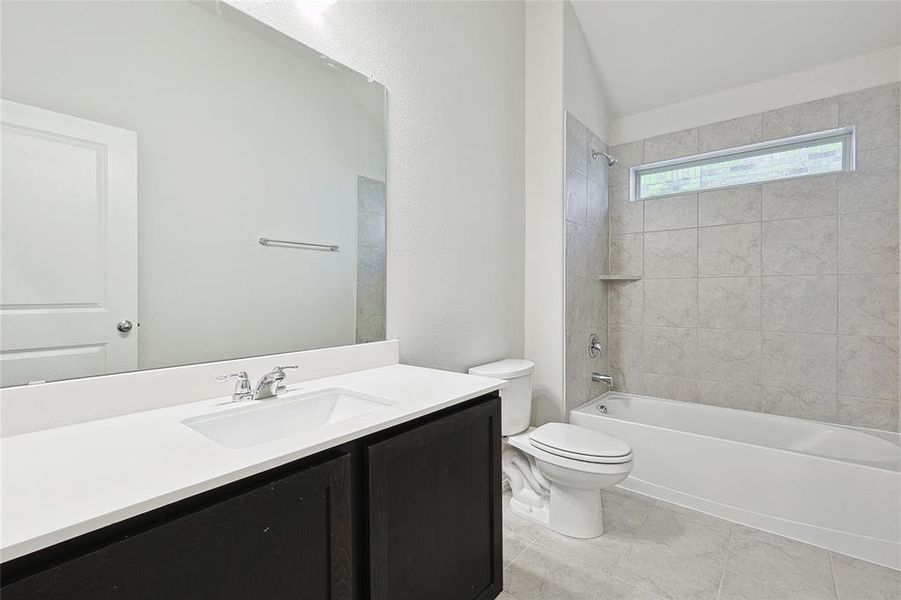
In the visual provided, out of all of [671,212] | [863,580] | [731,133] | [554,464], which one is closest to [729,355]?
[671,212]

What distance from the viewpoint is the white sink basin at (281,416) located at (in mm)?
1033

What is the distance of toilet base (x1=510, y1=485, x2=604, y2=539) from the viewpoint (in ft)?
6.44

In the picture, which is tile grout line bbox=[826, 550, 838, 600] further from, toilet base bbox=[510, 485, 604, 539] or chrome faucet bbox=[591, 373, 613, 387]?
chrome faucet bbox=[591, 373, 613, 387]

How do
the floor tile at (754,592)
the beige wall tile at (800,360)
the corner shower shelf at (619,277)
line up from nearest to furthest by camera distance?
the floor tile at (754,592) → the beige wall tile at (800,360) → the corner shower shelf at (619,277)

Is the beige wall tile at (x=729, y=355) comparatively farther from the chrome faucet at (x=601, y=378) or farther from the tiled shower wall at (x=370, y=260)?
the tiled shower wall at (x=370, y=260)

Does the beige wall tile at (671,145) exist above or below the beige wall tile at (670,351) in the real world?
above

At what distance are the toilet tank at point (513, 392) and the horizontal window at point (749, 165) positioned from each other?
183 centimetres

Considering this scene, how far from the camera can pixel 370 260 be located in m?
1.63

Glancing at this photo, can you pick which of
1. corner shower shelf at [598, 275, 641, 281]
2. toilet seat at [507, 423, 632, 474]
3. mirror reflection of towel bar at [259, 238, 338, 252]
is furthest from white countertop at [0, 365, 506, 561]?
corner shower shelf at [598, 275, 641, 281]

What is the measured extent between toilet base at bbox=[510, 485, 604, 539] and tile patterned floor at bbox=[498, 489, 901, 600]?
0.04 metres

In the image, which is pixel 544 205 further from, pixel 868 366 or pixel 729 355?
pixel 868 366

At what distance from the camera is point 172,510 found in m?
0.64

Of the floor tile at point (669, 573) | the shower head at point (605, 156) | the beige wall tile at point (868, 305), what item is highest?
the shower head at point (605, 156)

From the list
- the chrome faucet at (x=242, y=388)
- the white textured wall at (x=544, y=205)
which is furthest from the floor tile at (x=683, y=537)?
the chrome faucet at (x=242, y=388)
